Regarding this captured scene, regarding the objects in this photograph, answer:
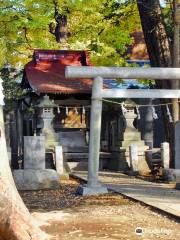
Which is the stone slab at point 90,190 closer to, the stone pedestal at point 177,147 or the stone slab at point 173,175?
the stone slab at point 173,175

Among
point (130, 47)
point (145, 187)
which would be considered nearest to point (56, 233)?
point (145, 187)

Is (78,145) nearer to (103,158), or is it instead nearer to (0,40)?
(103,158)

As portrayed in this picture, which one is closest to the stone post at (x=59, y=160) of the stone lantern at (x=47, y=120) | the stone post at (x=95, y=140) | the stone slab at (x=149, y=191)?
the stone slab at (x=149, y=191)

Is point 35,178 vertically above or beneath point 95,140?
beneath

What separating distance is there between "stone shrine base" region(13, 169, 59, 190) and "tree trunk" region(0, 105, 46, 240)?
6.91 metres

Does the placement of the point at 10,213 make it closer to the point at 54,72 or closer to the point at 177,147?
the point at 177,147

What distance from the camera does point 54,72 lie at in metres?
18.8

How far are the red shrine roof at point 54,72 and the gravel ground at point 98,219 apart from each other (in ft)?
24.6

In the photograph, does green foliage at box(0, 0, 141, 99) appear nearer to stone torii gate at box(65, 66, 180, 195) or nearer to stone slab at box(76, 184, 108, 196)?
stone torii gate at box(65, 66, 180, 195)

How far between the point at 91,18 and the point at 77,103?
3.54 meters

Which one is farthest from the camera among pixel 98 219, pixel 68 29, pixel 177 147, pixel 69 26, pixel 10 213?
pixel 69 26

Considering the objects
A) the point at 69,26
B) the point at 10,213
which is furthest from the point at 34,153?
the point at 69,26

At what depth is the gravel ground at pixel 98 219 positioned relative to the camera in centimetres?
661

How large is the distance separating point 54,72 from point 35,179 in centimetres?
760
